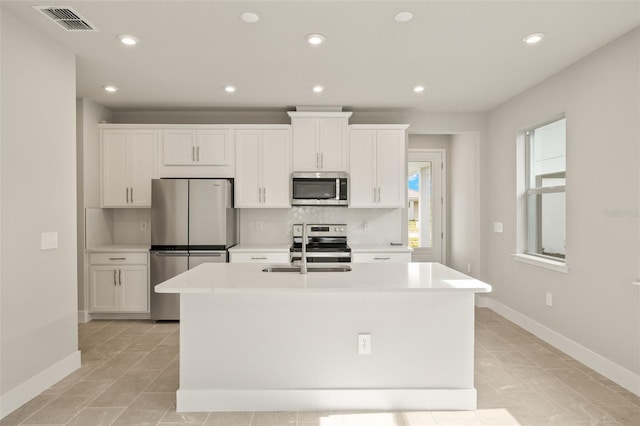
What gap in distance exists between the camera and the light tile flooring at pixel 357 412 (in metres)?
2.35

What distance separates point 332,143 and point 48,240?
3063 mm

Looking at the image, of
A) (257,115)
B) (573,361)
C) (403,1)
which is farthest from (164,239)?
(573,361)

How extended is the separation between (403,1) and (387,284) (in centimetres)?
171

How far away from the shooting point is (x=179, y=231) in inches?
175

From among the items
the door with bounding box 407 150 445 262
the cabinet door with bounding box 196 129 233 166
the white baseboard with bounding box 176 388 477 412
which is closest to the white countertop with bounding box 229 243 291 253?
the cabinet door with bounding box 196 129 233 166

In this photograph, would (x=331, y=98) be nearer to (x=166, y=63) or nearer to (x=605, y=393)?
(x=166, y=63)

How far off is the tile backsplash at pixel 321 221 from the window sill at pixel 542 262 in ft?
4.78

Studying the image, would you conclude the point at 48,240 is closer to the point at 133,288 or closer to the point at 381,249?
the point at 133,288

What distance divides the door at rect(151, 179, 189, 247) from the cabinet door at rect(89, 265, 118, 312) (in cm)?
65

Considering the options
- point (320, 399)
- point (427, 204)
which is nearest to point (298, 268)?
point (320, 399)

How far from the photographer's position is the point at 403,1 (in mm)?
2381

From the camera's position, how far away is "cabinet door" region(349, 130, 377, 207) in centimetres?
480

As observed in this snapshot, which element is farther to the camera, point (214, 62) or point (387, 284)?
point (214, 62)

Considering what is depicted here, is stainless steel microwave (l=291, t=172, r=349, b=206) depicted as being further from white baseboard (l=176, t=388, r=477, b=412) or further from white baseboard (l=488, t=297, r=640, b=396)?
white baseboard (l=176, t=388, r=477, b=412)
